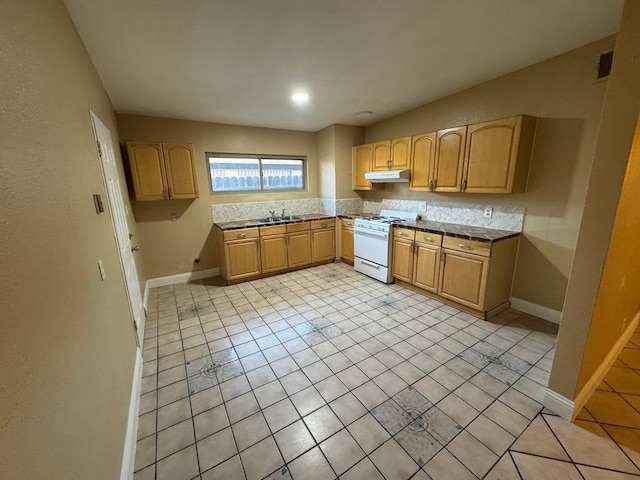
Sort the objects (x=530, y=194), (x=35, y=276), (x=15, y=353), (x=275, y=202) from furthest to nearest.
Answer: (x=275, y=202), (x=530, y=194), (x=35, y=276), (x=15, y=353)

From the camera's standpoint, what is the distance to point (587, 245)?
1.51 metres

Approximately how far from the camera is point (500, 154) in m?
2.67

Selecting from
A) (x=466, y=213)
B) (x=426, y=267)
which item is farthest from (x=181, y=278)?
(x=466, y=213)

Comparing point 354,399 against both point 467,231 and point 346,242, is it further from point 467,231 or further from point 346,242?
point 346,242

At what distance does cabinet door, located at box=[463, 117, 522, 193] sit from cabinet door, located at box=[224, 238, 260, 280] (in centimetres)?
305

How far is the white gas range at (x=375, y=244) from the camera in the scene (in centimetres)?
372

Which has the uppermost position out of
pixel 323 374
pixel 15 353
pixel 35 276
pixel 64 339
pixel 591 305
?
pixel 35 276

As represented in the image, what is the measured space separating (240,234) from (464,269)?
303 centimetres

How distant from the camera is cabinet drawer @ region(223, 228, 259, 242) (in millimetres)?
3812

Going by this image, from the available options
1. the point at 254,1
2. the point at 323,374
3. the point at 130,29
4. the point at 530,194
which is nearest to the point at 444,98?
the point at 530,194

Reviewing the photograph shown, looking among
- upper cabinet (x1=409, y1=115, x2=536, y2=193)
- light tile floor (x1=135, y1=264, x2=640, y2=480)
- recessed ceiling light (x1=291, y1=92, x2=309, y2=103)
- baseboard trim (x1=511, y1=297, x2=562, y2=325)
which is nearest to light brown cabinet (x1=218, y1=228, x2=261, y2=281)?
light tile floor (x1=135, y1=264, x2=640, y2=480)

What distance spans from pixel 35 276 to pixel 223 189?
3.75 m

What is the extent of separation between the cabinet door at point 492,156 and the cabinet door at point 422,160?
471 mm

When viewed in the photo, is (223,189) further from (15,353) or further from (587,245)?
(587,245)
